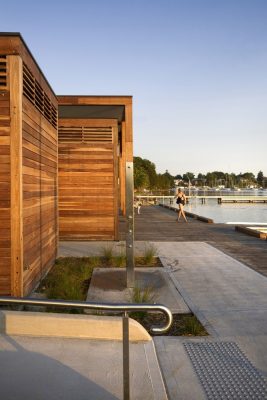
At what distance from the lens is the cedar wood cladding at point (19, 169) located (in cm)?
544

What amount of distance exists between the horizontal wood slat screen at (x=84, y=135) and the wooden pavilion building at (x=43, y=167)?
34 mm

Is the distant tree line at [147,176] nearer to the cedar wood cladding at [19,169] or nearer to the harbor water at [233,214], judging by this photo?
the harbor water at [233,214]

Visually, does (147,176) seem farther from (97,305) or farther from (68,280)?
(97,305)

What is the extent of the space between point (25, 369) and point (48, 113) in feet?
19.4

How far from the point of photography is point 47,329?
169 inches

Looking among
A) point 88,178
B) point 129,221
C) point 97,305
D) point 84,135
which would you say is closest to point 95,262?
point 129,221

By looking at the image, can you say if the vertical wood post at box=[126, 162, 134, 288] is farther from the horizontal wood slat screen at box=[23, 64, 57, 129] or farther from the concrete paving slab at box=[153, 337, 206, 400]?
the concrete paving slab at box=[153, 337, 206, 400]

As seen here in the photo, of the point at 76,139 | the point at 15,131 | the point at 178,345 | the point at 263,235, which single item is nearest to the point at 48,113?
the point at 15,131

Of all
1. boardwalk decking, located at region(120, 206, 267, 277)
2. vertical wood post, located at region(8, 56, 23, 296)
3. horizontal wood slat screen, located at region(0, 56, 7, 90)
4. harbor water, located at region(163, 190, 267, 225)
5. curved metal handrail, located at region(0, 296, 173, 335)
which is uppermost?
horizontal wood slat screen, located at region(0, 56, 7, 90)

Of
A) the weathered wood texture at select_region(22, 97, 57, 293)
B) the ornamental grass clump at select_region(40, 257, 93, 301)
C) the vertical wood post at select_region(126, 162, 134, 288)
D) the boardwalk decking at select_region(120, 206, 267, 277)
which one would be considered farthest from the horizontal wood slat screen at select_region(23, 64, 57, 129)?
the boardwalk decking at select_region(120, 206, 267, 277)

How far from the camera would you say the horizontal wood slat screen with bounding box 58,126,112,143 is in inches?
492

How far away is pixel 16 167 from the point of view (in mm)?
5461

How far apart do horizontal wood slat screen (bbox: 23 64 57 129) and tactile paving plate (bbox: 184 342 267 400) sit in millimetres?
4718

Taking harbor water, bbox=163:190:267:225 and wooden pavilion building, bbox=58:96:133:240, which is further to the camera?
harbor water, bbox=163:190:267:225
